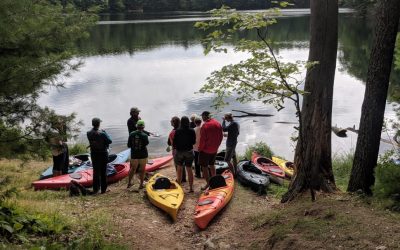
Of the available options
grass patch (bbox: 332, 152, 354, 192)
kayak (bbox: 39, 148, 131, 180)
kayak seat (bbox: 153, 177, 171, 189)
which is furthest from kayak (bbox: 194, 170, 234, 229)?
kayak (bbox: 39, 148, 131, 180)

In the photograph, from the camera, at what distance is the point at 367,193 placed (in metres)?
7.77

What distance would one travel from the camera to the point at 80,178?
418 inches

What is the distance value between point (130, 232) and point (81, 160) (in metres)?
6.19

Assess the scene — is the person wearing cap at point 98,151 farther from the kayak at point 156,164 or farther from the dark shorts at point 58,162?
the kayak at point 156,164

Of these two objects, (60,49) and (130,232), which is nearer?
(60,49)

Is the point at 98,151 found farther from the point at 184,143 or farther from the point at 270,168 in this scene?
the point at 270,168

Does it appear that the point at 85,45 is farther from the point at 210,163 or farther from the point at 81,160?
the point at 210,163

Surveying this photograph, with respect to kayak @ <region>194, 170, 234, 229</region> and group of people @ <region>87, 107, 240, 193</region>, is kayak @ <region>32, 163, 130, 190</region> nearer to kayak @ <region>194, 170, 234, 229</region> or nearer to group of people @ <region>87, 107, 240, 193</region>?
group of people @ <region>87, 107, 240, 193</region>

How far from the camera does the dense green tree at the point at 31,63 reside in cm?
491

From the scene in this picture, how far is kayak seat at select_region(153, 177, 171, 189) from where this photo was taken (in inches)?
369

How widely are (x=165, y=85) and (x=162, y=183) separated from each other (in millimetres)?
20286

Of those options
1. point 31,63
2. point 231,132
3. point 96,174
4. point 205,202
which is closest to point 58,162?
point 96,174

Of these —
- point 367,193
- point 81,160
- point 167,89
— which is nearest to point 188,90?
point 167,89

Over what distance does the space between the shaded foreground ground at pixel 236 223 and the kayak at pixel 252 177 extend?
551 millimetres
